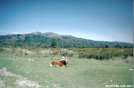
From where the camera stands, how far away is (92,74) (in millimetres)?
5902

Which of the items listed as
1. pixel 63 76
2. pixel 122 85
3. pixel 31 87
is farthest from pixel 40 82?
pixel 122 85

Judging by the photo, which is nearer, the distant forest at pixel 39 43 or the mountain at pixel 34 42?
Answer: the distant forest at pixel 39 43

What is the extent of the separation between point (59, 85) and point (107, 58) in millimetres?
7048

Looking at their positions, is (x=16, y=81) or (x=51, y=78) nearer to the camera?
(x=16, y=81)

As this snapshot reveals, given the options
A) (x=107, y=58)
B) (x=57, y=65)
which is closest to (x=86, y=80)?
(x=57, y=65)

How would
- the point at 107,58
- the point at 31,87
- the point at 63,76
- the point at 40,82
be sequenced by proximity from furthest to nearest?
the point at 107,58 < the point at 63,76 < the point at 40,82 < the point at 31,87

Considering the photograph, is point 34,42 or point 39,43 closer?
point 34,42

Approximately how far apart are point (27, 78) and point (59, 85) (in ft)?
3.64

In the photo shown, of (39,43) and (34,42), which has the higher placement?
(34,42)

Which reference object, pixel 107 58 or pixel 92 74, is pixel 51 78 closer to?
pixel 92 74

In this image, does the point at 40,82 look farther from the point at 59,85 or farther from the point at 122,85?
the point at 122,85

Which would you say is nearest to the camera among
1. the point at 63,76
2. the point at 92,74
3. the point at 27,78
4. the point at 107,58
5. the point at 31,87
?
the point at 31,87

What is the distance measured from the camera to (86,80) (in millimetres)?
5176

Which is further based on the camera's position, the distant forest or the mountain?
the mountain
